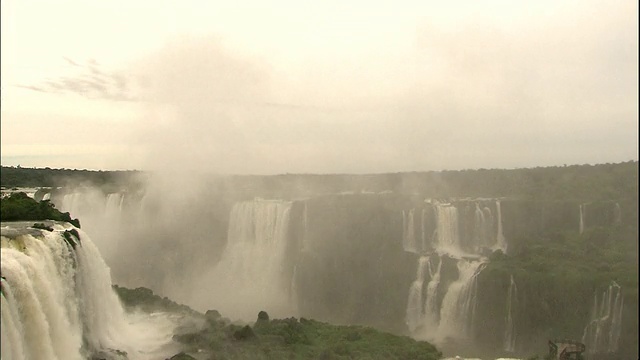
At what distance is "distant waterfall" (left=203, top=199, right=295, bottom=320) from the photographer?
117ft

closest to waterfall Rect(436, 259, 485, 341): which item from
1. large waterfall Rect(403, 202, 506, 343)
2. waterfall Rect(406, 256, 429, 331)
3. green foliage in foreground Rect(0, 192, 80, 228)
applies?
large waterfall Rect(403, 202, 506, 343)

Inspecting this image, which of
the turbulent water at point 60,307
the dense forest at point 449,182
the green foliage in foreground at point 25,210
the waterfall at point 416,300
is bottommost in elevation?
the waterfall at point 416,300

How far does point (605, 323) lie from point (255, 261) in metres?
24.2

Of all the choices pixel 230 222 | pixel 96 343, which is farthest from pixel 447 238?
pixel 96 343

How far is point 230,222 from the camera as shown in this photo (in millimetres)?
38469

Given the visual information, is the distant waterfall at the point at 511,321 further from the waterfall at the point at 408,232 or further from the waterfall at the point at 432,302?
the waterfall at the point at 408,232

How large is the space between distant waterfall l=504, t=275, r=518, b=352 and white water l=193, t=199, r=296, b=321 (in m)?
15.3

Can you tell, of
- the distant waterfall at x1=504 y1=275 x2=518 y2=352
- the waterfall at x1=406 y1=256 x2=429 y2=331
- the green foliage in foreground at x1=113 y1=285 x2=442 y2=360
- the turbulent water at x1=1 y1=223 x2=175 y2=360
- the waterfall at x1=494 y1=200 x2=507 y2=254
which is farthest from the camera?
the waterfall at x1=494 y1=200 x2=507 y2=254

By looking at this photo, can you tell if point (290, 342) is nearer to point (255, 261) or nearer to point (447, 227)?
point (255, 261)

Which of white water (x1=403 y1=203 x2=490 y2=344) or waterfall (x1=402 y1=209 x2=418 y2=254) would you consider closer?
white water (x1=403 y1=203 x2=490 y2=344)

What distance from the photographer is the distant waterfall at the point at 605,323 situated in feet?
74.8

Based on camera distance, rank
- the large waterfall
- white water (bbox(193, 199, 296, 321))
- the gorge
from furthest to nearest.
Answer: white water (bbox(193, 199, 296, 321)), the large waterfall, the gorge

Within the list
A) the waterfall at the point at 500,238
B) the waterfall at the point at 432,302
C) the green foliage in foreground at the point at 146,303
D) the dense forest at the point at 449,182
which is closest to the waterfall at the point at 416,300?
the waterfall at the point at 432,302

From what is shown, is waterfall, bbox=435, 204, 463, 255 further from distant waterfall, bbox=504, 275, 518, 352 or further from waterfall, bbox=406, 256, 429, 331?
distant waterfall, bbox=504, 275, 518, 352
